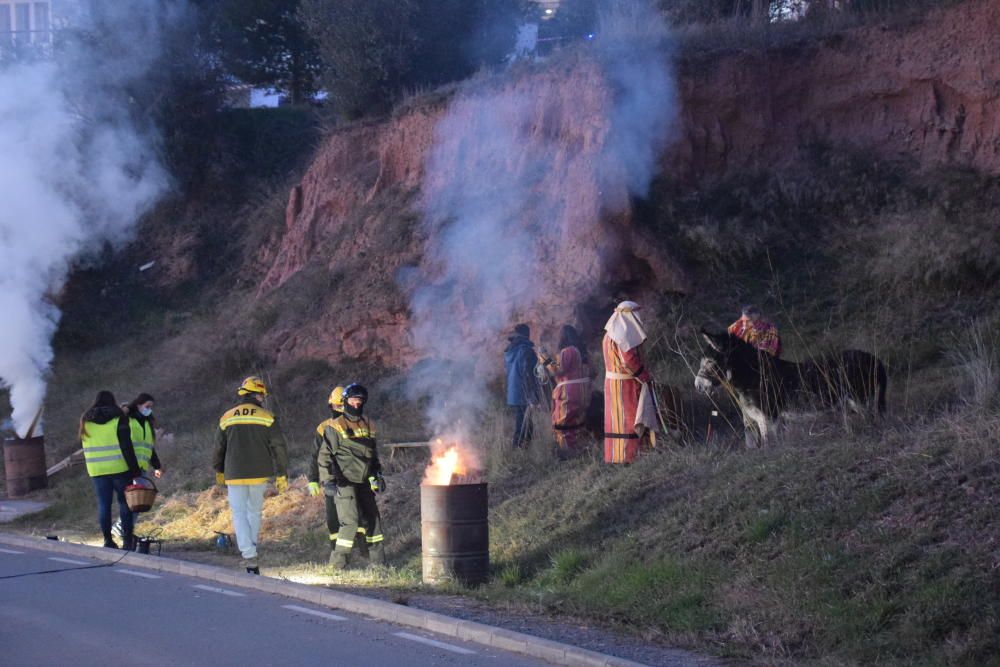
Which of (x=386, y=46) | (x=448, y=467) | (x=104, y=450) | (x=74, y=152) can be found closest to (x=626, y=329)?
(x=448, y=467)

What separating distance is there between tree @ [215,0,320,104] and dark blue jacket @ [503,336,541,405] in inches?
824

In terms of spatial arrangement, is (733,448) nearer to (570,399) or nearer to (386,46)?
(570,399)

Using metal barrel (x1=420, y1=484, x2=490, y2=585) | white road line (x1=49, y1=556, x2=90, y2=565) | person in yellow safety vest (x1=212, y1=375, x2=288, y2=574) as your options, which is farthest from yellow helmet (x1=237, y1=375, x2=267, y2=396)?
white road line (x1=49, y1=556, x2=90, y2=565)

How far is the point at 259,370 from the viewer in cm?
2338

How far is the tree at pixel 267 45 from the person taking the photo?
111 feet

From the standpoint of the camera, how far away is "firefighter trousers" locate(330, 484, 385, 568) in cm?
1108

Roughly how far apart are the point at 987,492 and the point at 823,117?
518 inches

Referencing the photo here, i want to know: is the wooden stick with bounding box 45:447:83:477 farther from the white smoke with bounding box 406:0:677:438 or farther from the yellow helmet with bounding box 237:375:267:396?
the yellow helmet with bounding box 237:375:267:396

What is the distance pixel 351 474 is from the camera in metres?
11.0

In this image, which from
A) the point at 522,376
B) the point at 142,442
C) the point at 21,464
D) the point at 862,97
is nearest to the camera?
the point at 142,442

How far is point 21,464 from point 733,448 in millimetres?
12692

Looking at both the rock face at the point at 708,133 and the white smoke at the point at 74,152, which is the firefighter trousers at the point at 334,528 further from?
the white smoke at the point at 74,152

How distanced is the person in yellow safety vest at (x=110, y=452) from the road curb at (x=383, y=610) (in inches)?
24.2

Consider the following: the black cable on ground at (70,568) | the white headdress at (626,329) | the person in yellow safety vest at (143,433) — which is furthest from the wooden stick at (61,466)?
the white headdress at (626,329)
